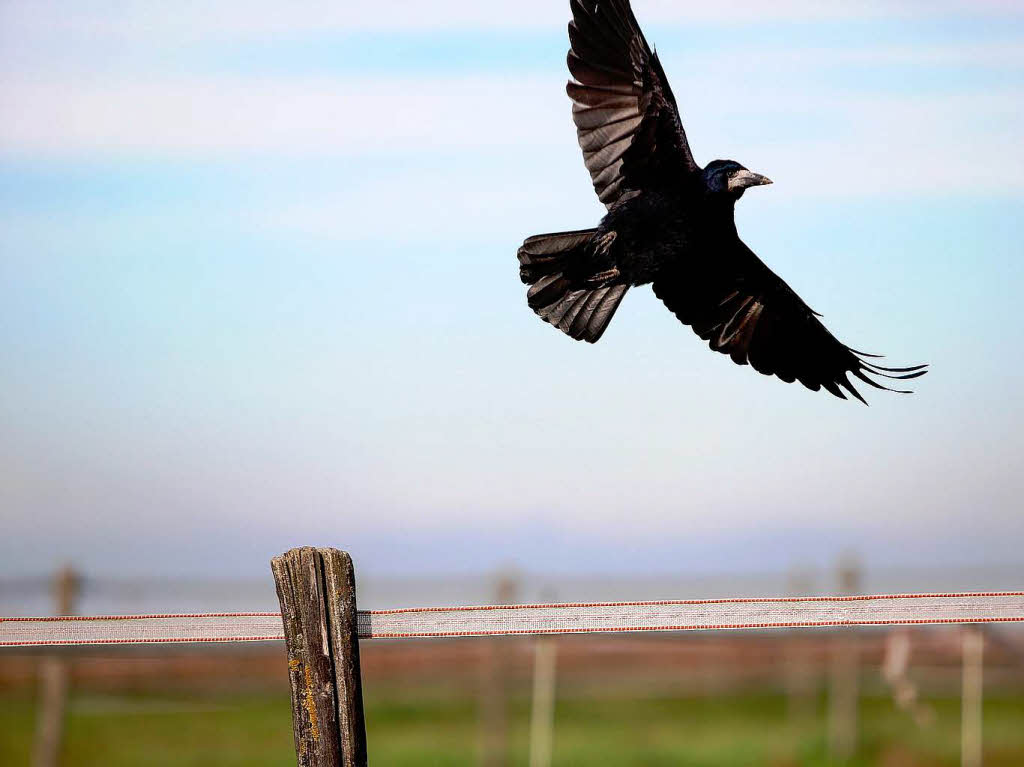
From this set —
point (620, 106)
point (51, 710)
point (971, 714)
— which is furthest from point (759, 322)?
point (51, 710)

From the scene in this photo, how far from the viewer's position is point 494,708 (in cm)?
930

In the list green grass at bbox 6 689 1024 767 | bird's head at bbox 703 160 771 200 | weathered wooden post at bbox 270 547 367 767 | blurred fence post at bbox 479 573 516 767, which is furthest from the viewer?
green grass at bbox 6 689 1024 767

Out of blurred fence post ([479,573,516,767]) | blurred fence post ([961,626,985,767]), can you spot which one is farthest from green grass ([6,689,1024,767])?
blurred fence post ([961,626,985,767])

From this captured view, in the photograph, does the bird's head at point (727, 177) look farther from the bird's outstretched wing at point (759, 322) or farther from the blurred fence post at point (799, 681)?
the blurred fence post at point (799, 681)

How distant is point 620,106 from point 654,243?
0.82m

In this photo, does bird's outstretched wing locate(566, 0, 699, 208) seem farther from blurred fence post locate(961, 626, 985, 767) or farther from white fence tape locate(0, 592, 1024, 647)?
blurred fence post locate(961, 626, 985, 767)

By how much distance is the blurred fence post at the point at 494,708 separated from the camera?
9117mm

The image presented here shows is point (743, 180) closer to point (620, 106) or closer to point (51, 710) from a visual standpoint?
point (620, 106)

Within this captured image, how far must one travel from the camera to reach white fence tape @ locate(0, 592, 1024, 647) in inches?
152

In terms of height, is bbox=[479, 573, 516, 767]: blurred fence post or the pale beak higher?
the pale beak

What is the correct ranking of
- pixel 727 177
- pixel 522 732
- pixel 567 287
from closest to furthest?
pixel 727 177 → pixel 567 287 → pixel 522 732

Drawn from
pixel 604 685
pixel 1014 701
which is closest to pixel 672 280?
pixel 1014 701

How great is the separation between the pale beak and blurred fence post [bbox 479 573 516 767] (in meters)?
4.20

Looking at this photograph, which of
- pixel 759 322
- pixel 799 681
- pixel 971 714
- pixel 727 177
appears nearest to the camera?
pixel 727 177
